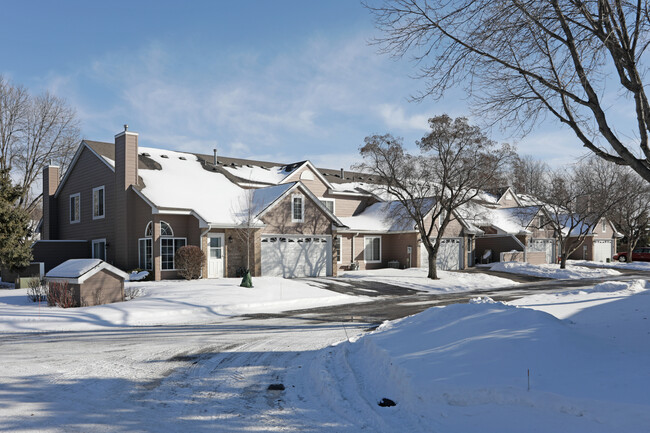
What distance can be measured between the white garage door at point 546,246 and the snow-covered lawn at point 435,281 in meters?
15.8

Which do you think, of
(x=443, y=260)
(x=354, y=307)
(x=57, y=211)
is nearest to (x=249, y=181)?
(x=57, y=211)

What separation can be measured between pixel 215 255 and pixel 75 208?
1174cm

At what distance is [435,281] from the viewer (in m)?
28.4

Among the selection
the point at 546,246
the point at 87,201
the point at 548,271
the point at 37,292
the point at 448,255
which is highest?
the point at 87,201

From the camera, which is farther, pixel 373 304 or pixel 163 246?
pixel 163 246

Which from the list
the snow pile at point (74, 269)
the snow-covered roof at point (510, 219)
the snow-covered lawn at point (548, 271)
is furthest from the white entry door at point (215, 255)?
the snow-covered roof at point (510, 219)

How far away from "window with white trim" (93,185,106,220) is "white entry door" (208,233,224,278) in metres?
7.63

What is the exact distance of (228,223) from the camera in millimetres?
25234

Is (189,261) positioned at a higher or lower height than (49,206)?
lower

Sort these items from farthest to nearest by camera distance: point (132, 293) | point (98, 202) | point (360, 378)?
point (98, 202)
point (132, 293)
point (360, 378)

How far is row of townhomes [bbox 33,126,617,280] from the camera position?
25547mm

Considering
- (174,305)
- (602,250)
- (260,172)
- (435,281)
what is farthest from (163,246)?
(602,250)

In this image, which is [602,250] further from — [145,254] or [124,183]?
[124,183]

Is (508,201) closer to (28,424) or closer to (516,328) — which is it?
(516,328)
